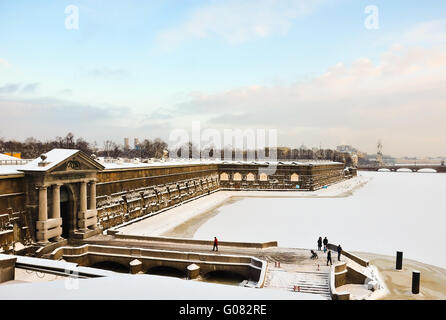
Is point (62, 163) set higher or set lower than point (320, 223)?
higher

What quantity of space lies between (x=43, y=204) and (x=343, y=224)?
1100 inches

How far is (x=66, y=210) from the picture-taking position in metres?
29.3

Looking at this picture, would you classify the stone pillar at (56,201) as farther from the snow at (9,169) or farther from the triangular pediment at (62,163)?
the snow at (9,169)

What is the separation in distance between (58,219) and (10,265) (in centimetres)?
1525

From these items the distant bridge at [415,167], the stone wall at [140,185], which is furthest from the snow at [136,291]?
the distant bridge at [415,167]

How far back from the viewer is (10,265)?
39.2ft

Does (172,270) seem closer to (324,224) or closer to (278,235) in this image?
(278,235)

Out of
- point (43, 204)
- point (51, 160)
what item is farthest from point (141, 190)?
point (43, 204)

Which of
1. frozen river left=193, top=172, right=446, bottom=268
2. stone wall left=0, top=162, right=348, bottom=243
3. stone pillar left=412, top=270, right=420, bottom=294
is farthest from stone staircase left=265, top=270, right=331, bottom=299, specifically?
stone wall left=0, top=162, right=348, bottom=243

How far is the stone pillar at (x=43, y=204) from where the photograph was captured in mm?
24844

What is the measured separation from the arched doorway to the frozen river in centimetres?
1054

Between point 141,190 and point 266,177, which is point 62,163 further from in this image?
point 266,177

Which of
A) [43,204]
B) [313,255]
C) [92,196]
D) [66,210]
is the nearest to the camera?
[313,255]
